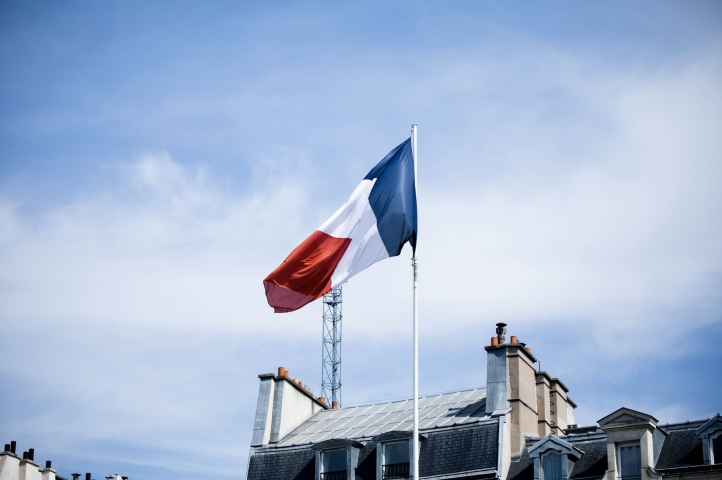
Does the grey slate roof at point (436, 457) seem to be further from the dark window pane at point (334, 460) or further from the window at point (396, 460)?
the dark window pane at point (334, 460)

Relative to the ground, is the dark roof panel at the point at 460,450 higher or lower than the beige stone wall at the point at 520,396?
lower

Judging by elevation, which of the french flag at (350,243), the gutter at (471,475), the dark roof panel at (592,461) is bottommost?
the gutter at (471,475)

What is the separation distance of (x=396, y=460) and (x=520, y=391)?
5.81m

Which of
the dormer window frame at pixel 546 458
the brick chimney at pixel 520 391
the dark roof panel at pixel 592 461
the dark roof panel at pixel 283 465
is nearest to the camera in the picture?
the dark roof panel at pixel 592 461

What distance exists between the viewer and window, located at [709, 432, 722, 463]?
3366 centimetres

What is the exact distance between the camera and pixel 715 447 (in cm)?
3384

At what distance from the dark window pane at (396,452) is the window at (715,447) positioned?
11.6 meters

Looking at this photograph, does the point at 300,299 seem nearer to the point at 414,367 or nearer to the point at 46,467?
the point at 414,367

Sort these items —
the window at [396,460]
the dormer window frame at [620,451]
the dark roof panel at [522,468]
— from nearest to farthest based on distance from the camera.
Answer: the dormer window frame at [620,451] → the dark roof panel at [522,468] → the window at [396,460]

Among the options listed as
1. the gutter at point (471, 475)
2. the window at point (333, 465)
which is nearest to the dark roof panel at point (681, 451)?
the gutter at point (471, 475)

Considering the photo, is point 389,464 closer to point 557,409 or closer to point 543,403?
point 543,403

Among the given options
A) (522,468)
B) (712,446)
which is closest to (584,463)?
(522,468)

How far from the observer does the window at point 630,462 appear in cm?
3478

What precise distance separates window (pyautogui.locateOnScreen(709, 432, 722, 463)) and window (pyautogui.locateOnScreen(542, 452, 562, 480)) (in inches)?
214
